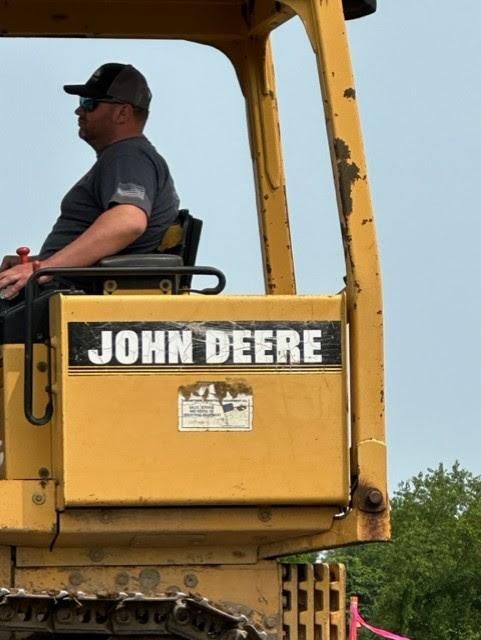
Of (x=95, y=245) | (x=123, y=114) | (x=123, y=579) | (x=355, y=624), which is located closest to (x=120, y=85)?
(x=123, y=114)

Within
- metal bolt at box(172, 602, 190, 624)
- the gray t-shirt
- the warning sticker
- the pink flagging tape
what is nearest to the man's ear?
the gray t-shirt

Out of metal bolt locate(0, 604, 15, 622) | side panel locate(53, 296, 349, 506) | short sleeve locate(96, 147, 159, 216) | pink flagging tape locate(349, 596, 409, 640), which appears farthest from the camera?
pink flagging tape locate(349, 596, 409, 640)

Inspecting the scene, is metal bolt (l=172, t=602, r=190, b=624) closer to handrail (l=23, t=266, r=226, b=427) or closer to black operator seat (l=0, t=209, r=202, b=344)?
handrail (l=23, t=266, r=226, b=427)

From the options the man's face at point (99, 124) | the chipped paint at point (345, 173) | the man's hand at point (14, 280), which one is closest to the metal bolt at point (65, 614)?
the man's hand at point (14, 280)

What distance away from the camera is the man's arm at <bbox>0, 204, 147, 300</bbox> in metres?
9.86

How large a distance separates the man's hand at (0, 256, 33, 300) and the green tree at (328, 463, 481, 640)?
1189 inches

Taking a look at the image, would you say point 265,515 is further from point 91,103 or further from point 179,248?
point 91,103

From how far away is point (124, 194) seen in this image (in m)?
10.0

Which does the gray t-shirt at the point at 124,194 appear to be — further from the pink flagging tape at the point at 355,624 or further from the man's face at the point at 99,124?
the pink flagging tape at the point at 355,624

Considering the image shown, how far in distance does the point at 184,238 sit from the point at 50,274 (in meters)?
0.81

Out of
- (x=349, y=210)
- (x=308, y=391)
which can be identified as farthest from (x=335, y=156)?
(x=308, y=391)

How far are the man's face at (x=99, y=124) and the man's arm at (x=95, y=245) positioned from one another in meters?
0.59

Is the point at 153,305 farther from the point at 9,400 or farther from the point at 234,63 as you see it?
the point at 234,63

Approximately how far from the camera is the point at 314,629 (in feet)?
32.3
